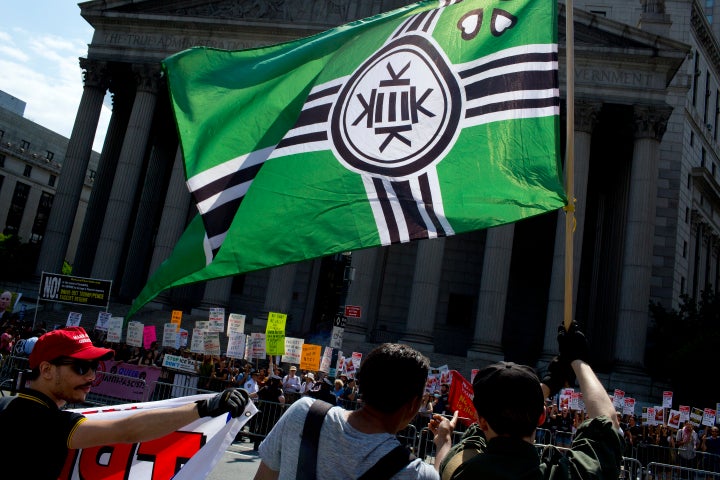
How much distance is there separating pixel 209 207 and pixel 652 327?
33.2 metres

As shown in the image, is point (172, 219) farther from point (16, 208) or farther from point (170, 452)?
point (16, 208)

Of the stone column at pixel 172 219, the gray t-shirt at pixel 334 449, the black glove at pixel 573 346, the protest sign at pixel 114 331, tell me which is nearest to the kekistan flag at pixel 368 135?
the black glove at pixel 573 346

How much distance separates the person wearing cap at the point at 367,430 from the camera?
8.65 feet

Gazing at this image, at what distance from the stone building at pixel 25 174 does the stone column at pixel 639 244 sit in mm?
67897

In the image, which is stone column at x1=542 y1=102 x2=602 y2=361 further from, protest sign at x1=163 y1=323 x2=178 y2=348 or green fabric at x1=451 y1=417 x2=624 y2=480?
green fabric at x1=451 y1=417 x2=624 y2=480

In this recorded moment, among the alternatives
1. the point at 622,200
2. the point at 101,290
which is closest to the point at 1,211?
the point at 101,290

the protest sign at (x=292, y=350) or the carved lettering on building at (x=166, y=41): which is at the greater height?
the carved lettering on building at (x=166, y=41)

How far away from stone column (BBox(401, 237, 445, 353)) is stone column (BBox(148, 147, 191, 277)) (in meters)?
12.5

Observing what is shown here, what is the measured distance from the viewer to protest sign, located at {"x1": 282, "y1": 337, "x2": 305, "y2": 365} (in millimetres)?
21047

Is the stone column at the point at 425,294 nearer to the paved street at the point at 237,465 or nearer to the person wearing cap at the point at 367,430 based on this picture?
the paved street at the point at 237,465

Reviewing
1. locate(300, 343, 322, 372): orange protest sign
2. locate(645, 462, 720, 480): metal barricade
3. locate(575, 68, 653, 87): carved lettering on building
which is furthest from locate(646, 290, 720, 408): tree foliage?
locate(300, 343, 322, 372): orange protest sign

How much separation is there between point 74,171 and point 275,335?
73.4 feet

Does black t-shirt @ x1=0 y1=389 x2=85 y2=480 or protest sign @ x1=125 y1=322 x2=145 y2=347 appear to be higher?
black t-shirt @ x1=0 y1=389 x2=85 y2=480

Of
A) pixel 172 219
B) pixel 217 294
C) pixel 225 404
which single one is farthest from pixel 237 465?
pixel 172 219
